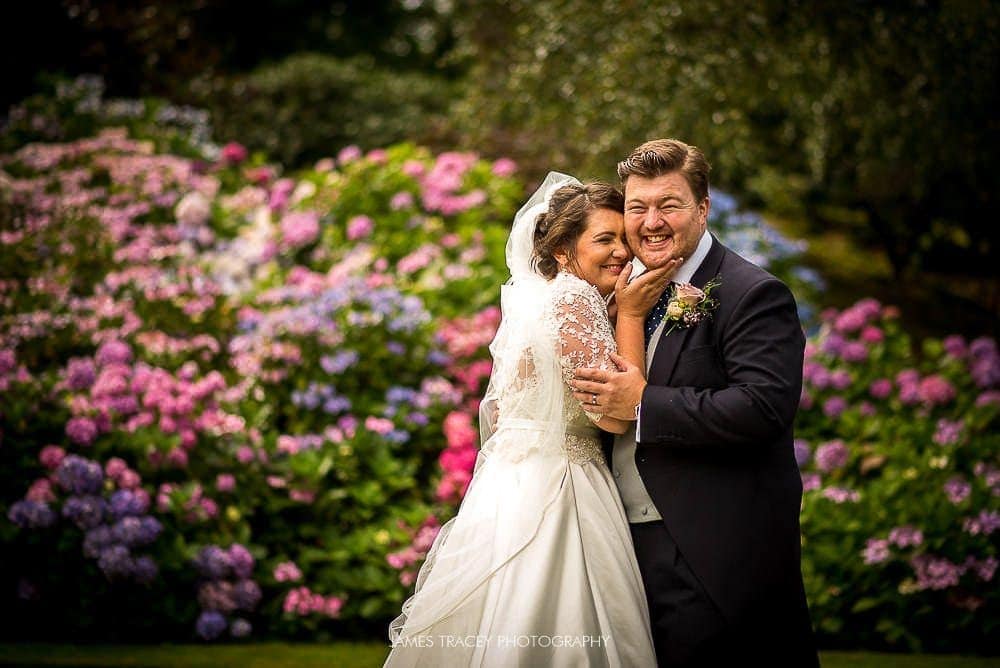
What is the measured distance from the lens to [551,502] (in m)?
3.23

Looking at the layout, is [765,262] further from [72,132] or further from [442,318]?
[72,132]

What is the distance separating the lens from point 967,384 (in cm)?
651

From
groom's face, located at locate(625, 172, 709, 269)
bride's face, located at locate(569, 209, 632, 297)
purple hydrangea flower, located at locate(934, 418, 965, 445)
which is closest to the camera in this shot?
groom's face, located at locate(625, 172, 709, 269)

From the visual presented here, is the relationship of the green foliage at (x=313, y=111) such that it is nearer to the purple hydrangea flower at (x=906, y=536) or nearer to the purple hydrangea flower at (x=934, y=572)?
the purple hydrangea flower at (x=906, y=536)

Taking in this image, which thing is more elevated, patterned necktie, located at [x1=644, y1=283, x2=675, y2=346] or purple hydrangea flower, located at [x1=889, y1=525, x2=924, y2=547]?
patterned necktie, located at [x1=644, y1=283, x2=675, y2=346]

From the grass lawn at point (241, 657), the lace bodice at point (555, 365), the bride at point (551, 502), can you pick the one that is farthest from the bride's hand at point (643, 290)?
the grass lawn at point (241, 657)

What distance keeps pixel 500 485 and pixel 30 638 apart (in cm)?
285

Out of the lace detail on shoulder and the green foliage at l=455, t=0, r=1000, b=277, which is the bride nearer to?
the lace detail on shoulder

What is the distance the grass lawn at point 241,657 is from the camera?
4.38m

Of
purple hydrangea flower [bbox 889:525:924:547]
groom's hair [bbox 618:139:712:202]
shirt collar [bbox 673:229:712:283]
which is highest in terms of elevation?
groom's hair [bbox 618:139:712:202]

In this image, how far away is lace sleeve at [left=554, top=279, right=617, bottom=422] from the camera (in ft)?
10.5

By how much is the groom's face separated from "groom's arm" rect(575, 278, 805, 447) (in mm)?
296

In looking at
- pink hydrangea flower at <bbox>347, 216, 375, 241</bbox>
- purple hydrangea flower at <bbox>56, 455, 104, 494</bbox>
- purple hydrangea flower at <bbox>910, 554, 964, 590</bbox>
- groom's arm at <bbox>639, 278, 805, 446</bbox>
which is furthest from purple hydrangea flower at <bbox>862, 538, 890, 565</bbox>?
pink hydrangea flower at <bbox>347, 216, 375, 241</bbox>

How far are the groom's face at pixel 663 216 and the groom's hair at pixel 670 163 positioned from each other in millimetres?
18
